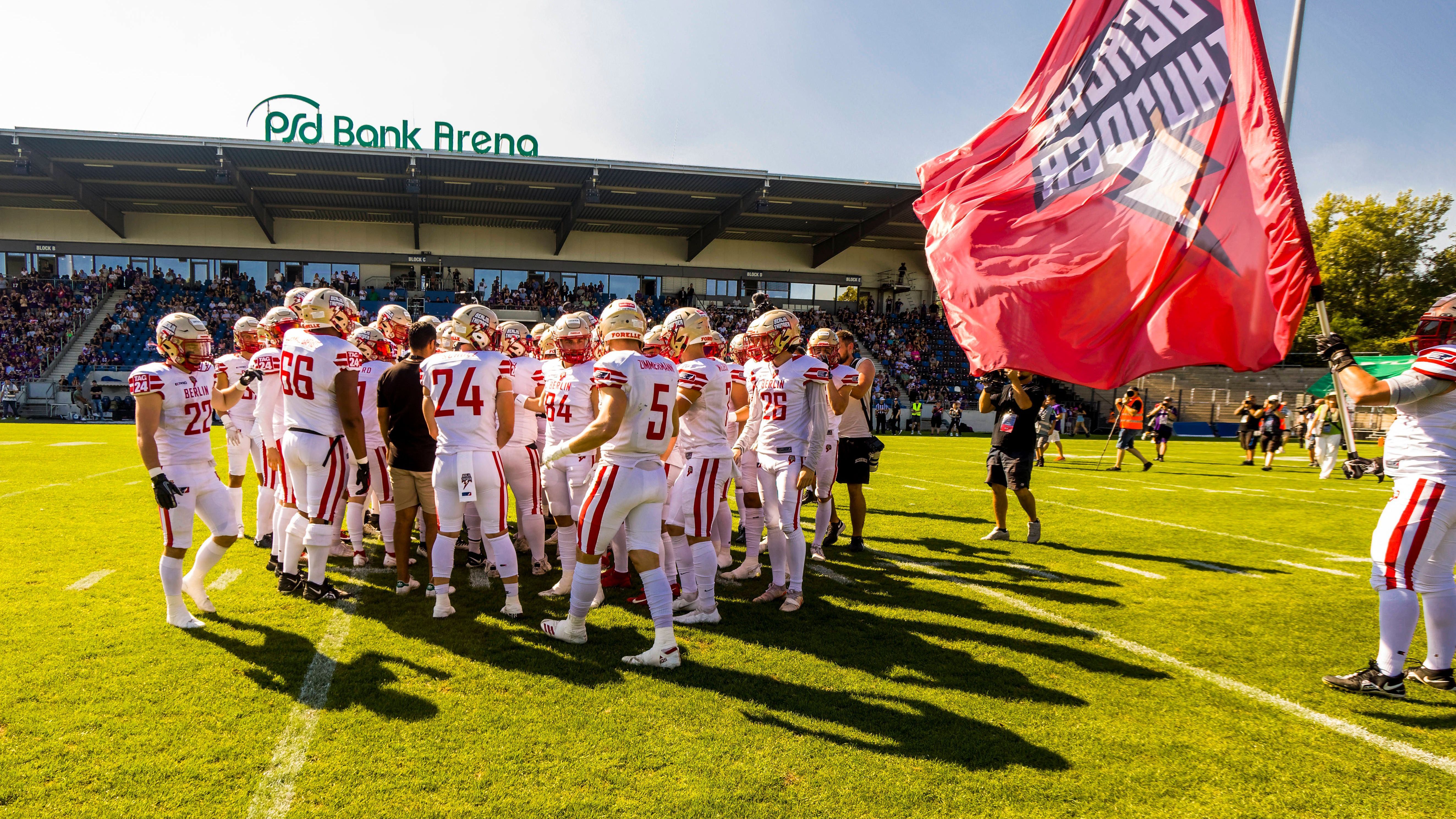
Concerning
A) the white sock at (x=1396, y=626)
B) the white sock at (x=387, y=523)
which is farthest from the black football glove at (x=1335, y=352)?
→ the white sock at (x=387, y=523)

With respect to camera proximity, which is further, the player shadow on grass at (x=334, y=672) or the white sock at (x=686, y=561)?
the white sock at (x=686, y=561)

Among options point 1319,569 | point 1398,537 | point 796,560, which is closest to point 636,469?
point 796,560

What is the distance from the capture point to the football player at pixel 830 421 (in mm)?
6590

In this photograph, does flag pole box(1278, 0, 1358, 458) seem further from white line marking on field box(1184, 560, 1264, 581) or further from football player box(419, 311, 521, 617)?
football player box(419, 311, 521, 617)

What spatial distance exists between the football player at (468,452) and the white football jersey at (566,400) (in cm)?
38

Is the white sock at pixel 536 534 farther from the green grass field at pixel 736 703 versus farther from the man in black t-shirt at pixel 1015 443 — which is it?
the man in black t-shirt at pixel 1015 443

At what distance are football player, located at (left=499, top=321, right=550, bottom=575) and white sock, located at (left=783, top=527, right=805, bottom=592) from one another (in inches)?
94.9

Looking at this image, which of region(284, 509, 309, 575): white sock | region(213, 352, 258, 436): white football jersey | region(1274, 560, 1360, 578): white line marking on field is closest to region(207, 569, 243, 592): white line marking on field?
region(284, 509, 309, 575): white sock

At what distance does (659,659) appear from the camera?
462cm

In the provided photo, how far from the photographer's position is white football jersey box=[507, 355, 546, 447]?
676 centimetres

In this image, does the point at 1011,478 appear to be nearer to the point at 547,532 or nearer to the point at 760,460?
the point at 760,460

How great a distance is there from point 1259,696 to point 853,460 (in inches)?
164

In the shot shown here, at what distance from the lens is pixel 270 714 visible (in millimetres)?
3924

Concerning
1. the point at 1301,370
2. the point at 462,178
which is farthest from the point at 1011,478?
the point at 1301,370
